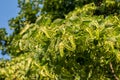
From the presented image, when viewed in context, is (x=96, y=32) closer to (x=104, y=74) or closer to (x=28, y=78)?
(x=104, y=74)

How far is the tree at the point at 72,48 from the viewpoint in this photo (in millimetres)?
3938

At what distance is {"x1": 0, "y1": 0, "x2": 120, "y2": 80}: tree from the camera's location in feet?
12.9

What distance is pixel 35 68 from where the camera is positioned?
418cm

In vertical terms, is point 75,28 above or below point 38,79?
above

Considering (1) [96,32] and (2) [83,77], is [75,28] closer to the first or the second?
(1) [96,32]

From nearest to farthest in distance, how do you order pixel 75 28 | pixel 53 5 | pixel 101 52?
1. pixel 75 28
2. pixel 101 52
3. pixel 53 5

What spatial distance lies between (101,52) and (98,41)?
19 centimetres

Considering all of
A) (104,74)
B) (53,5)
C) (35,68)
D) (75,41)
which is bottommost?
(53,5)

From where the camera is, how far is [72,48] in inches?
154

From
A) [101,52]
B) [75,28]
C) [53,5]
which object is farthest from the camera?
[53,5]

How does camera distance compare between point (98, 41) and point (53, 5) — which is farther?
point (53, 5)

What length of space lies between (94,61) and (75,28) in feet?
1.96

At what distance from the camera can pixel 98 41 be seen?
4.10 meters

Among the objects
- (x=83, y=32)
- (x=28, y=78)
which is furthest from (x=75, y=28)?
(x=28, y=78)
